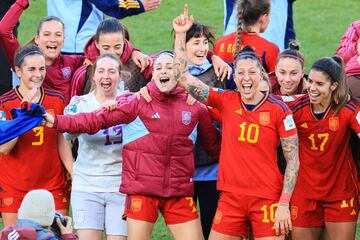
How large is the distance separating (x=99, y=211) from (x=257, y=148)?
4.55ft

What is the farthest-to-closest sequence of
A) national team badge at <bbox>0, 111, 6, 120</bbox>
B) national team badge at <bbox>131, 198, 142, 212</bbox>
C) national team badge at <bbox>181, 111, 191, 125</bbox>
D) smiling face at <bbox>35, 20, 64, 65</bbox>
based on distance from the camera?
smiling face at <bbox>35, 20, 64, 65</bbox> < national team badge at <bbox>0, 111, 6, 120</bbox> < national team badge at <bbox>181, 111, 191, 125</bbox> < national team badge at <bbox>131, 198, 142, 212</bbox>

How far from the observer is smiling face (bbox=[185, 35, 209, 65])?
960 centimetres

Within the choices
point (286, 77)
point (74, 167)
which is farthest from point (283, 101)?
point (74, 167)

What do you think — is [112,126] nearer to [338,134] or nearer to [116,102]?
[116,102]

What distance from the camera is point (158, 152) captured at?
8914 millimetres

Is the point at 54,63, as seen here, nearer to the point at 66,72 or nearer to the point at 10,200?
the point at 66,72

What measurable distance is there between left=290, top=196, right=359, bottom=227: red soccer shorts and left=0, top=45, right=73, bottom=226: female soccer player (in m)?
1.88

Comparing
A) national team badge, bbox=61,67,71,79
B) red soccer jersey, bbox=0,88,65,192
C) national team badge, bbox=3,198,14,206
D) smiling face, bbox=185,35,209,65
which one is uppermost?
smiling face, bbox=185,35,209,65

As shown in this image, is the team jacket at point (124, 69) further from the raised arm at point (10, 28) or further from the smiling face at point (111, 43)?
the raised arm at point (10, 28)

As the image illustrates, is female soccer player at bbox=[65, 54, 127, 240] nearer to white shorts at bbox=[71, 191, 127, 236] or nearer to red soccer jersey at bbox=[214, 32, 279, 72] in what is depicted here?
white shorts at bbox=[71, 191, 127, 236]

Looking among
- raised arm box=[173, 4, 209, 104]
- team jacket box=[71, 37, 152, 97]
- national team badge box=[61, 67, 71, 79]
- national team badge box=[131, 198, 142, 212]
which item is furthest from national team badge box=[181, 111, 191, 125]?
national team badge box=[61, 67, 71, 79]

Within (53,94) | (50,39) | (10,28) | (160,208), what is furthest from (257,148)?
(10,28)

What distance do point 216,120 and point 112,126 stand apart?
0.85m

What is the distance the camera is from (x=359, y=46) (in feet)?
32.3
